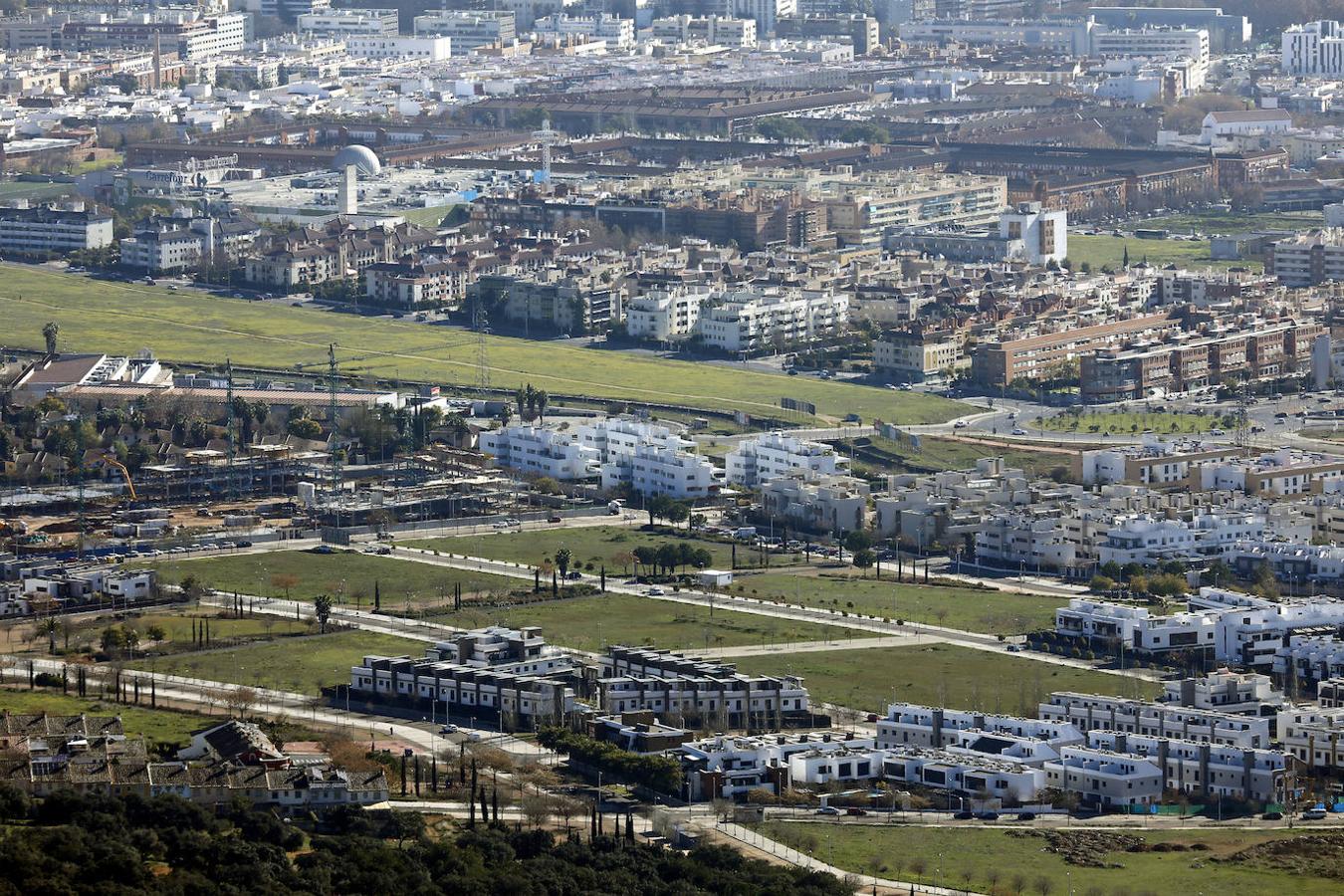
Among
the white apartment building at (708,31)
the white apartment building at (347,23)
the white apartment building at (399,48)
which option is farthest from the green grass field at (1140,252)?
the white apartment building at (347,23)

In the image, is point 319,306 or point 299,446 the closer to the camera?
point 299,446

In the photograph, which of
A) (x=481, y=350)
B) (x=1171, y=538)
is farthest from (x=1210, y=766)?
(x=481, y=350)

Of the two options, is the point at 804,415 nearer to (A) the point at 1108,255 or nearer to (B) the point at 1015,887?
(A) the point at 1108,255

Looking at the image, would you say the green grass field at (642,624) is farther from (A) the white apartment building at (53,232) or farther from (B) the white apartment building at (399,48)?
(B) the white apartment building at (399,48)

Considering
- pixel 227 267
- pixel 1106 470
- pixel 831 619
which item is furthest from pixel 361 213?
pixel 831 619

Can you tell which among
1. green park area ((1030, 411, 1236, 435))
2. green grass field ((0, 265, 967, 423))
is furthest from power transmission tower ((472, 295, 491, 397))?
green park area ((1030, 411, 1236, 435))
